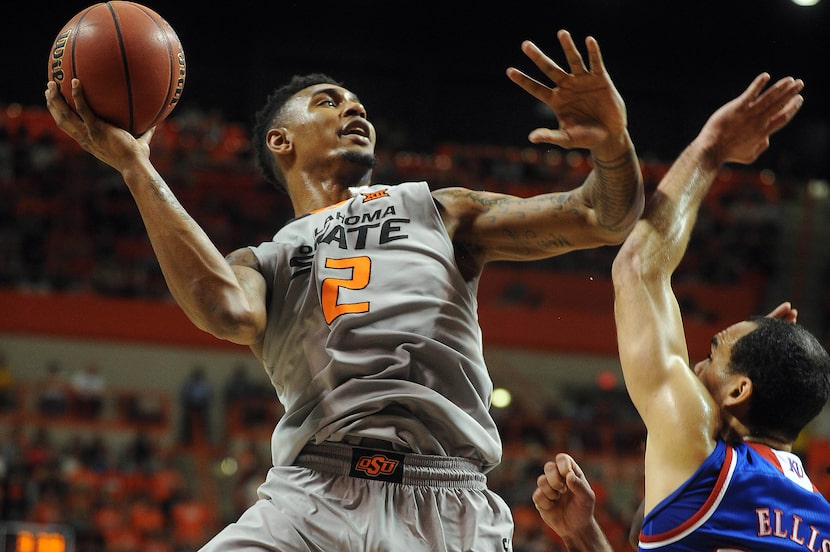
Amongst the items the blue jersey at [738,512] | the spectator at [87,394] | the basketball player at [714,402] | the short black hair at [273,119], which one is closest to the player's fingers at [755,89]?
the basketball player at [714,402]

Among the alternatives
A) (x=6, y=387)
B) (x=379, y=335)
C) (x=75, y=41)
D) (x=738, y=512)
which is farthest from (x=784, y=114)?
(x=6, y=387)

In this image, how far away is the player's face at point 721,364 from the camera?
254 cm

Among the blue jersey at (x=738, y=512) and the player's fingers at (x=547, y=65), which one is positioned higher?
the player's fingers at (x=547, y=65)

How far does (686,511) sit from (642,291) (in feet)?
1.98

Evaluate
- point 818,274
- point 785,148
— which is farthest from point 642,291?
point 785,148

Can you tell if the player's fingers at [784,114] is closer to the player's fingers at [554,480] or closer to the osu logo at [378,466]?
the player's fingers at [554,480]

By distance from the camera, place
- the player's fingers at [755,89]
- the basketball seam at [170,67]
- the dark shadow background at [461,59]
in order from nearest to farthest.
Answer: the player's fingers at [755,89]
the basketball seam at [170,67]
the dark shadow background at [461,59]

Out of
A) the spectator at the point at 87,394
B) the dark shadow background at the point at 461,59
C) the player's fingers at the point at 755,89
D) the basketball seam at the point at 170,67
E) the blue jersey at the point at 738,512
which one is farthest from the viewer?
the dark shadow background at the point at 461,59

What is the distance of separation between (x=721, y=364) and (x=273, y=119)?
1.97 m

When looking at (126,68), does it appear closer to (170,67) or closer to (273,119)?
(170,67)

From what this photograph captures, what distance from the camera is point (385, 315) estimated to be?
2.85 m

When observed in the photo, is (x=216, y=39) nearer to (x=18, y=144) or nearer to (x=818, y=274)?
(x=18, y=144)

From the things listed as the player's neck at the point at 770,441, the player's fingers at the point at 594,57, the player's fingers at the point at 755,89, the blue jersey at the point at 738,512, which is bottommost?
the blue jersey at the point at 738,512

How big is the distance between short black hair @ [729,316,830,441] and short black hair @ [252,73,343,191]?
6.26ft
